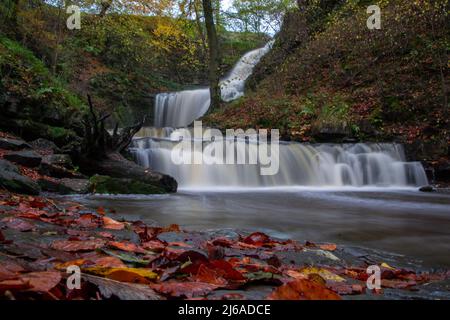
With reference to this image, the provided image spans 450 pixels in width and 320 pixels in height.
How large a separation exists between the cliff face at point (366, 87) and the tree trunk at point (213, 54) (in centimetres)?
103

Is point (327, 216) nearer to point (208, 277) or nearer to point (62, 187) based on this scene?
point (62, 187)

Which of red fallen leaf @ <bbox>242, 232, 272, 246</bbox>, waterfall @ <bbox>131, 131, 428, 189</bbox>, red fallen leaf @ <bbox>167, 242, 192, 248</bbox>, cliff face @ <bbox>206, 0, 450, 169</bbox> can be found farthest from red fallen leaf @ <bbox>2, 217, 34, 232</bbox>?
cliff face @ <bbox>206, 0, 450, 169</bbox>

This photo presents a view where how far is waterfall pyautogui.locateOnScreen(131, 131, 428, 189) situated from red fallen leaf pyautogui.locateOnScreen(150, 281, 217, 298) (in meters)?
8.73

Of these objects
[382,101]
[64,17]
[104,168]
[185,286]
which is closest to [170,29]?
[64,17]

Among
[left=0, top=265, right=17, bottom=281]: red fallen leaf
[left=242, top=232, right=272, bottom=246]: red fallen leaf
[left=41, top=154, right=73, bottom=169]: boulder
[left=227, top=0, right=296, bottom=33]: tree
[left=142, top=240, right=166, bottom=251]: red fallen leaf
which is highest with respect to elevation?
[left=227, top=0, right=296, bottom=33]: tree

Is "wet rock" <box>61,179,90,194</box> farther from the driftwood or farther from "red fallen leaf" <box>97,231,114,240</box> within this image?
"red fallen leaf" <box>97,231,114,240</box>

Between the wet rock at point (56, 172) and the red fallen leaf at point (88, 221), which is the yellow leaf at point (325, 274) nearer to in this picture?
the red fallen leaf at point (88, 221)

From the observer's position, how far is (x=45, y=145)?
9.27m

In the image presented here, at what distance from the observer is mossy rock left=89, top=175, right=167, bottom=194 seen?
7.14 meters

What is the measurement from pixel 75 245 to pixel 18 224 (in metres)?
0.70

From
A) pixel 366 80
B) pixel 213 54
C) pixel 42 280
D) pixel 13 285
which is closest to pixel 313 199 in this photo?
pixel 42 280

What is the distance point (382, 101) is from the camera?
1350 centimetres

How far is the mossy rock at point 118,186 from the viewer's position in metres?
7.14

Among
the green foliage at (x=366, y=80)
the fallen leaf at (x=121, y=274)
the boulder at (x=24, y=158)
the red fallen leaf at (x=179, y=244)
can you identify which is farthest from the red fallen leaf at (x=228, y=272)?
the green foliage at (x=366, y=80)
